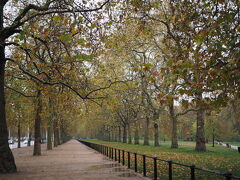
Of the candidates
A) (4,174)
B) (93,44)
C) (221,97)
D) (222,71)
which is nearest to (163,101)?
(222,71)

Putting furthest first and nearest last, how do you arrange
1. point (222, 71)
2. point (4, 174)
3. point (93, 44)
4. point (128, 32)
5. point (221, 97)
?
point (128, 32)
point (93, 44)
point (4, 174)
point (221, 97)
point (222, 71)

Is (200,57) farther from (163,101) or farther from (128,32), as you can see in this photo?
(128,32)

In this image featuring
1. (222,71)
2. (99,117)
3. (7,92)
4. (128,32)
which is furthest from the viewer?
(99,117)

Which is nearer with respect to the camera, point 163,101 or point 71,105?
point 163,101

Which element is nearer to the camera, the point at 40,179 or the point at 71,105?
the point at 40,179

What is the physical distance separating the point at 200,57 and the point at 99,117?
48091 millimetres

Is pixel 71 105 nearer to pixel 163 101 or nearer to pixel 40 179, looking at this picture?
pixel 40 179

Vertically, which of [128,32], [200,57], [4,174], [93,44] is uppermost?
[128,32]

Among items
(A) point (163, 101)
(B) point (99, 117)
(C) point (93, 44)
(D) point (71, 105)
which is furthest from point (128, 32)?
(B) point (99, 117)

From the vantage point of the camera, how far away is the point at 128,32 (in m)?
23.9

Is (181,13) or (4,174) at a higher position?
(181,13)

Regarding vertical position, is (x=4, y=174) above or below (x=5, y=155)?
below

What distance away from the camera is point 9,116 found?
104 ft

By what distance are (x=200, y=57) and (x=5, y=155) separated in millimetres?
9374
